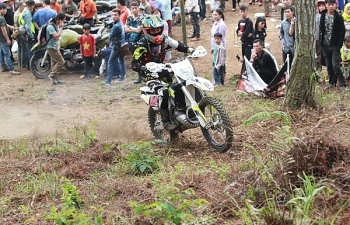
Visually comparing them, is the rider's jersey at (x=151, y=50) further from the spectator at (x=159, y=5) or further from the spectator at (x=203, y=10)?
the spectator at (x=203, y=10)

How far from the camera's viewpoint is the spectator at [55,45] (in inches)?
511

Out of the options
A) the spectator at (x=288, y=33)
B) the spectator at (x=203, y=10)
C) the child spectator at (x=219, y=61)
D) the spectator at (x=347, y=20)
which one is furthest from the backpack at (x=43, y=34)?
the spectator at (x=203, y=10)

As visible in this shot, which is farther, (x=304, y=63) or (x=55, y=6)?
(x=55, y=6)

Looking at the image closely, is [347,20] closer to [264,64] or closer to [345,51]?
[345,51]

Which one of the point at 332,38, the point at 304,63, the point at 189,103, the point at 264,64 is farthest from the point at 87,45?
the point at 304,63

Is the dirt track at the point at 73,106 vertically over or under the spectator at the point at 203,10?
under

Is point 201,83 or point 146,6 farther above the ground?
point 146,6

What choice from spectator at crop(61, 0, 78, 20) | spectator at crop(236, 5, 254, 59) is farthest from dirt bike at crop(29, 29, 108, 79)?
spectator at crop(236, 5, 254, 59)

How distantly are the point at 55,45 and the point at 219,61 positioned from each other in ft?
12.6

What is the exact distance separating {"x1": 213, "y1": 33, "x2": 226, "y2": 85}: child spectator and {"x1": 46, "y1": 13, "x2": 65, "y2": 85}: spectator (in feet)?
12.1

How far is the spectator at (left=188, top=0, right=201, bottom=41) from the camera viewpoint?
54.4 feet

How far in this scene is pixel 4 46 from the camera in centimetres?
1432

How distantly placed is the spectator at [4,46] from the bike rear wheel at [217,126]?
838cm

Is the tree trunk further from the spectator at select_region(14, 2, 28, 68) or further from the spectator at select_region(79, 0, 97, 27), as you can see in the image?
the spectator at select_region(14, 2, 28, 68)
